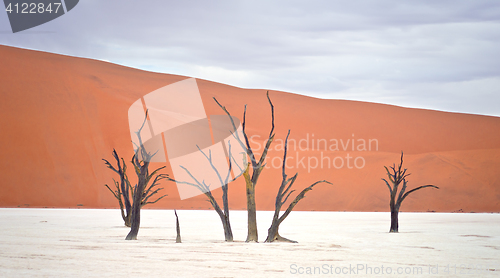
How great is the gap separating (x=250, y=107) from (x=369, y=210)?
28911 mm

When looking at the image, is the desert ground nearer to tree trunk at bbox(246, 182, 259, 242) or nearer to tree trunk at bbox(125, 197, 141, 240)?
tree trunk at bbox(246, 182, 259, 242)

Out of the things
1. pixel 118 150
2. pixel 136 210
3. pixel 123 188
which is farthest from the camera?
pixel 118 150

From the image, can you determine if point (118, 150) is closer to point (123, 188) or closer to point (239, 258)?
point (123, 188)

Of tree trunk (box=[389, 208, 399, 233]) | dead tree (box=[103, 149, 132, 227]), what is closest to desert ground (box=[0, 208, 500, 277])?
dead tree (box=[103, 149, 132, 227])

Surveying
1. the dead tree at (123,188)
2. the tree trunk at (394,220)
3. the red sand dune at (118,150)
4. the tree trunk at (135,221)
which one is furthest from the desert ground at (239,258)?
the red sand dune at (118,150)

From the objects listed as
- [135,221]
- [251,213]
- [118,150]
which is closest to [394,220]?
[251,213]

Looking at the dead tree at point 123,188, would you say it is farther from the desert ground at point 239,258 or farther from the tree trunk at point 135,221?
the desert ground at point 239,258

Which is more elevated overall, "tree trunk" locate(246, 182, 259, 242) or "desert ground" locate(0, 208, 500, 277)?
"tree trunk" locate(246, 182, 259, 242)

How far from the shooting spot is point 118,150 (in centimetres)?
4028

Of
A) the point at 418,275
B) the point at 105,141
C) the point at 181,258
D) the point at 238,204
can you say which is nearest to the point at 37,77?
the point at 105,141

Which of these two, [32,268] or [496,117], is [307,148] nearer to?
[496,117]

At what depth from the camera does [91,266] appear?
770 cm

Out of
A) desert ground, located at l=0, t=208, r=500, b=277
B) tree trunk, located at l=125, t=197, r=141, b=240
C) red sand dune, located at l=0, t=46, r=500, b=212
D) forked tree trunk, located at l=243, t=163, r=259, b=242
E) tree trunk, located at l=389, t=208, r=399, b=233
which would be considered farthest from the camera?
red sand dune, located at l=0, t=46, r=500, b=212

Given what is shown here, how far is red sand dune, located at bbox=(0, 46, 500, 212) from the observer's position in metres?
35.6
